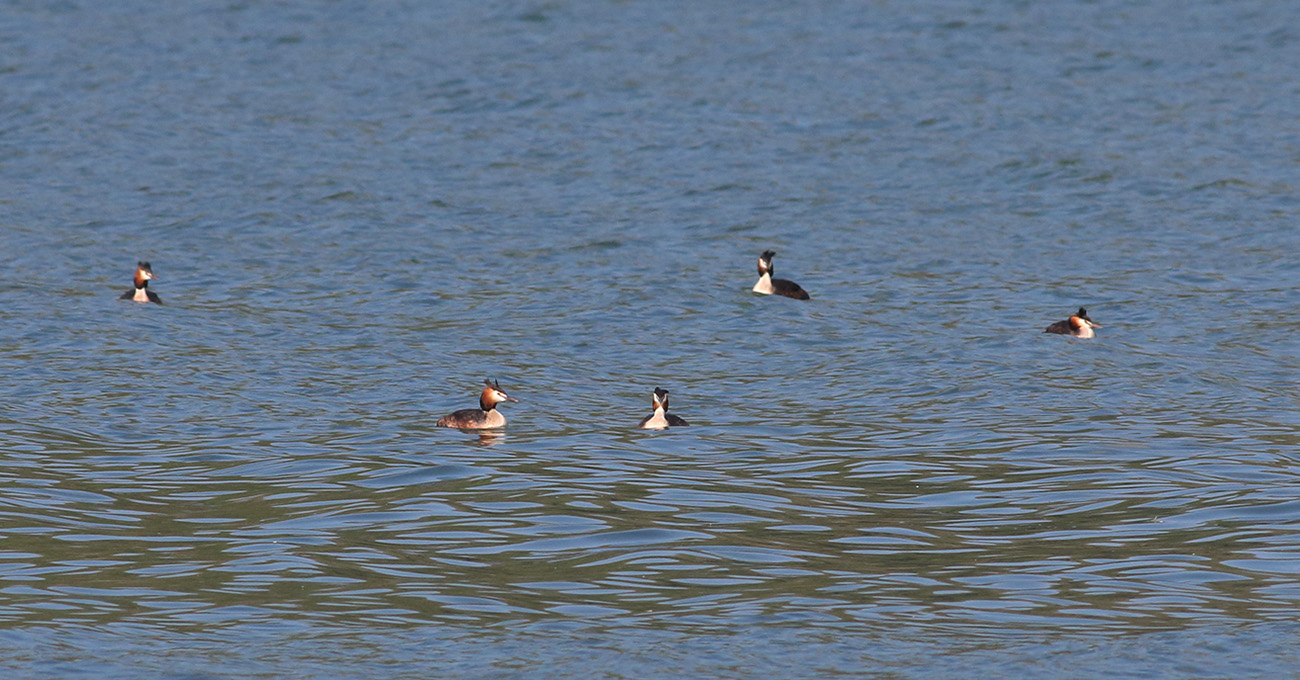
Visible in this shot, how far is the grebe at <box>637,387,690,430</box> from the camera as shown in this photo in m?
17.5

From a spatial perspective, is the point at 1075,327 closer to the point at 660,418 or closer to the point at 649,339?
the point at 649,339

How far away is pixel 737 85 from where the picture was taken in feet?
129

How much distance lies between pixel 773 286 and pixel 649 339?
300cm

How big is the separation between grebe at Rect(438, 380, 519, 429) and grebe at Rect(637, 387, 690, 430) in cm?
149

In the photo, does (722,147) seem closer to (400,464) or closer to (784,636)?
(400,464)

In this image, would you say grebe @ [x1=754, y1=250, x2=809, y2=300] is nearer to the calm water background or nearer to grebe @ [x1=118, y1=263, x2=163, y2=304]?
the calm water background

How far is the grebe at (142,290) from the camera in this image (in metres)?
24.4

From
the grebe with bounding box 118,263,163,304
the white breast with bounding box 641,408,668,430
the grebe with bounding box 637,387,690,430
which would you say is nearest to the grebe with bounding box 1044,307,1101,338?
the grebe with bounding box 637,387,690,430

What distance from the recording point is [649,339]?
22.6 meters

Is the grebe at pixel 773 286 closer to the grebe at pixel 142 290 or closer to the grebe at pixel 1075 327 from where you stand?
the grebe at pixel 1075 327

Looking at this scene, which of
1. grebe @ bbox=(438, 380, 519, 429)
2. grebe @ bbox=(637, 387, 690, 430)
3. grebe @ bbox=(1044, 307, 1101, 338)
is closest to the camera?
grebe @ bbox=(637, 387, 690, 430)

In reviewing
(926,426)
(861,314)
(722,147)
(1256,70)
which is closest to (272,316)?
(861,314)

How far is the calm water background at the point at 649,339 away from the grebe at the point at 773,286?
40 centimetres

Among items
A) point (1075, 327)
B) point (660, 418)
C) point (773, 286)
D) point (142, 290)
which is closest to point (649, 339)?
point (773, 286)
